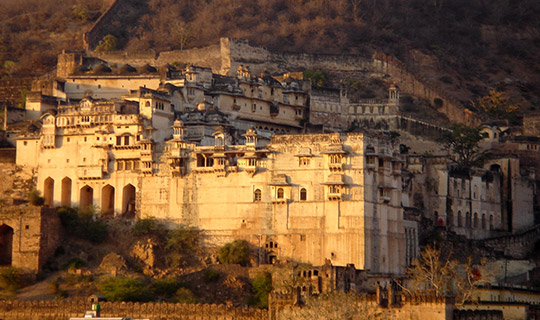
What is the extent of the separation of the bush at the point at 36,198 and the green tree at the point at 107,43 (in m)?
25.7

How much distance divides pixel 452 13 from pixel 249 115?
137 feet

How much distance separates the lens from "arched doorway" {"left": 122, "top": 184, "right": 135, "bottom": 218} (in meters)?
70.1

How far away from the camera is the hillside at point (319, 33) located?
9981 centimetres

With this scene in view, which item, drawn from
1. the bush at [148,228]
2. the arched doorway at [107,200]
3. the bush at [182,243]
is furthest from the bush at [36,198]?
the bush at [182,243]

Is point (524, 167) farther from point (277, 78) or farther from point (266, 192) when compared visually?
point (266, 192)

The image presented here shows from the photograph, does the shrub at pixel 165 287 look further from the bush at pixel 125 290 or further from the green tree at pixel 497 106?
the green tree at pixel 497 106

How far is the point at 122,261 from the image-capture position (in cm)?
6538

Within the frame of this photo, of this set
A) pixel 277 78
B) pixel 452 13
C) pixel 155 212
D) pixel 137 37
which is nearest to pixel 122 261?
pixel 155 212

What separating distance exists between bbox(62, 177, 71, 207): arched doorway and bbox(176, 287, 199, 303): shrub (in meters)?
11.7

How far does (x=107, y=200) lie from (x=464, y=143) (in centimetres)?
2235

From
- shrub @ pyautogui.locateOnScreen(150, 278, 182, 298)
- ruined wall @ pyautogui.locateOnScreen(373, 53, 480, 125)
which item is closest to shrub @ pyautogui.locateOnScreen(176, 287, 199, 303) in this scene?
shrub @ pyautogui.locateOnScreen(150, 278, 182, 298)

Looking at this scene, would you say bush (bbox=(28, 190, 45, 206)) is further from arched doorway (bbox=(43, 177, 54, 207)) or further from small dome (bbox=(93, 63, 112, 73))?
small dome (bbox=(93, 63, 112, 73))

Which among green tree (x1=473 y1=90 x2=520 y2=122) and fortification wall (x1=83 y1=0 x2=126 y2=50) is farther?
fortification wall (x1=83 y1=0 x2=126 y2=50)

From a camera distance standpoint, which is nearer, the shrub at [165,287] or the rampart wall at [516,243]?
the shrub at [165,287]
